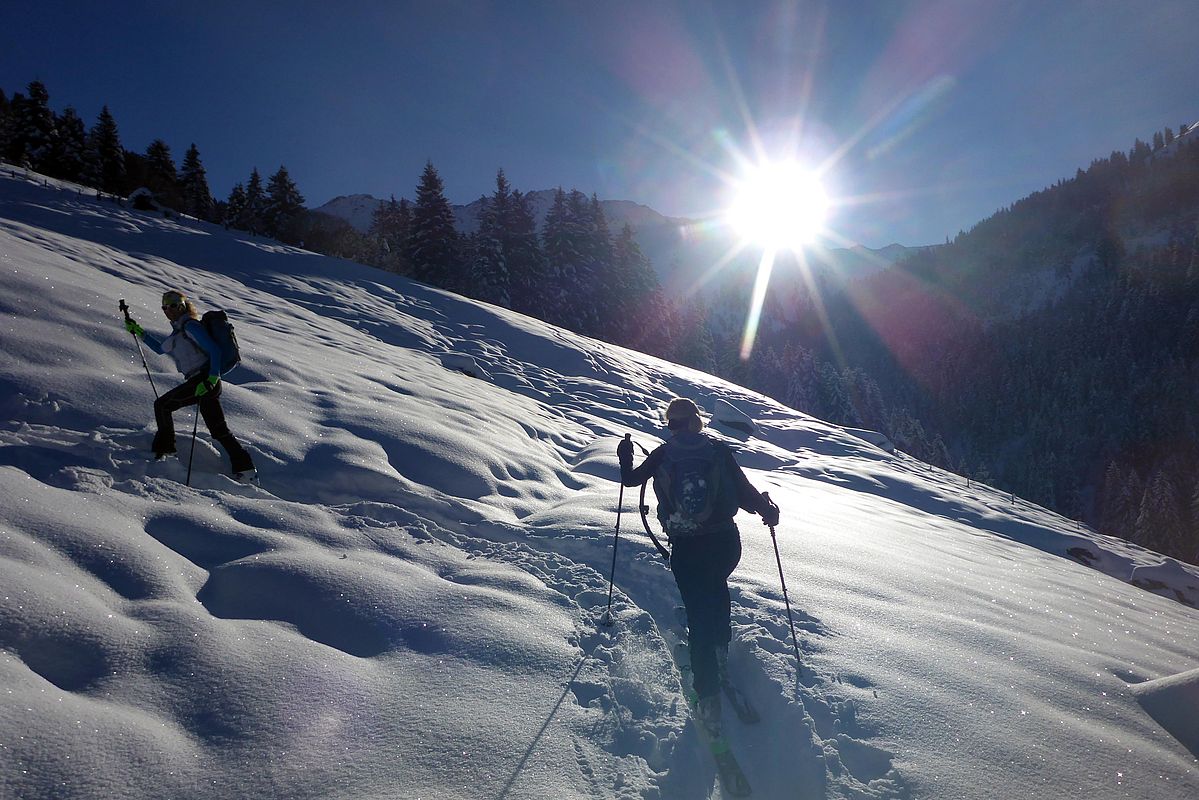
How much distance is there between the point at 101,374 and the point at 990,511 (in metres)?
19.3

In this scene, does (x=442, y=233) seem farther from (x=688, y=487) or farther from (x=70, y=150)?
(x=688, y=487)

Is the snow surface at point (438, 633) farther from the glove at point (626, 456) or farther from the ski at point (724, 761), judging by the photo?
the glove at point (626, 456)

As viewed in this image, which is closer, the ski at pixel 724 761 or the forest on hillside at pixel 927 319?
the ski at pixel 724 761

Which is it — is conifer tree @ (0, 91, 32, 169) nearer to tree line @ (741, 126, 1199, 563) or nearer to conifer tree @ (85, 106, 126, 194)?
conifer tree @ (85, 106, 126, 194)

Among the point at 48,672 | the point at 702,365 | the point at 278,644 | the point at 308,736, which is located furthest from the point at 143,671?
the point at 702,365

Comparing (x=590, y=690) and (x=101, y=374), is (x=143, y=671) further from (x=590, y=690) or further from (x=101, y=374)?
(x=101, y=374)

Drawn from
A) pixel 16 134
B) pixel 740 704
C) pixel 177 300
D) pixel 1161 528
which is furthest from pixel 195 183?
pixel 1161 528

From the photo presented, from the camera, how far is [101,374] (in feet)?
20.2

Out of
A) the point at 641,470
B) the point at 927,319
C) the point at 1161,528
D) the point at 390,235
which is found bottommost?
the point at 641,470

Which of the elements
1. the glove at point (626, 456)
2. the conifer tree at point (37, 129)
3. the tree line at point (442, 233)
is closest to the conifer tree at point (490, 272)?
the tree line at point (442, 233)

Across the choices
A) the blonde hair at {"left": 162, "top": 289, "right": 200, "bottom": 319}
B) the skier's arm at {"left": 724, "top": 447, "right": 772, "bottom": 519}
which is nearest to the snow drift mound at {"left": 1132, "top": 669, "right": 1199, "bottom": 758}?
the skier's arm at {"left": 724, "top": 447, "right": 772, "bottom": 519}

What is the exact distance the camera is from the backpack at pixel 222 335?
525cm

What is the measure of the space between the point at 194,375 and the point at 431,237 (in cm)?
3239

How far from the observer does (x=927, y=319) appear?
631ft
